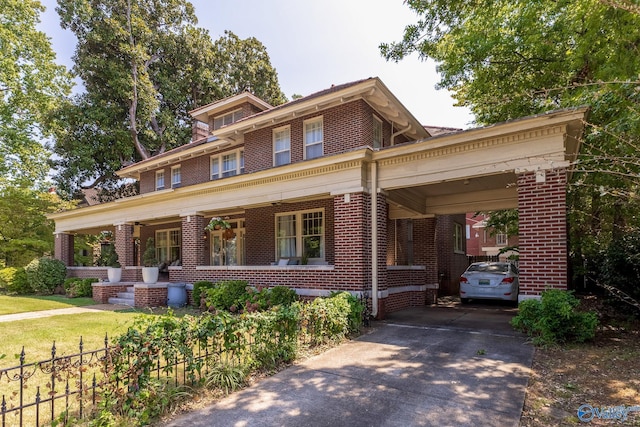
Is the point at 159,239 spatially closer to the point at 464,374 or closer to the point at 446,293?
the point at 446,293

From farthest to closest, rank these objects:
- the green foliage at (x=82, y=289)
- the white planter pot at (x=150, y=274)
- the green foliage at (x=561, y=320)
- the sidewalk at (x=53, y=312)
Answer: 1. the green foliage at (x=82, y=289)
2. the white planter pot at (x=150, y=274)
3. the sidewalk at (x=53, y=312)
4. the green foliage at (x=561, y=320)

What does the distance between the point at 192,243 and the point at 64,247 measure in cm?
1076

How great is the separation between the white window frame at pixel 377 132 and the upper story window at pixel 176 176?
1002 centimetres


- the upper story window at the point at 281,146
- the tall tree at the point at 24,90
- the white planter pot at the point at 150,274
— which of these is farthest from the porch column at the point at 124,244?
the tall tree at the point at 24,90

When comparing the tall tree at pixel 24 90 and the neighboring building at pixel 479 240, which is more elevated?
the tall tree at pixel 24 90

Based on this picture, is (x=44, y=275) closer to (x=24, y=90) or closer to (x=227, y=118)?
(x=227, y=118)

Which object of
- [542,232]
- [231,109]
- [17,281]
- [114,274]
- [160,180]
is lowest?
[17,281]

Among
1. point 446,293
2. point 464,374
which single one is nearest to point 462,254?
point 446,293

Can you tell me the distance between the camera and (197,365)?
4.58 metres

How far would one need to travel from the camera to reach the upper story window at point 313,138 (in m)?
11.6

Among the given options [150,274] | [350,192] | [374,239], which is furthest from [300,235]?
[150,274]

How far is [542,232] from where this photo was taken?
7223mm

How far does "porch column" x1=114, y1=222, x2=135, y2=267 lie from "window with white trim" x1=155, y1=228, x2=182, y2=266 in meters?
2.24

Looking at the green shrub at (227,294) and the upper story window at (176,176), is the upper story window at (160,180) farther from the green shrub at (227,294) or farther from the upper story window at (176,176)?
the green shrub at (227,294)
